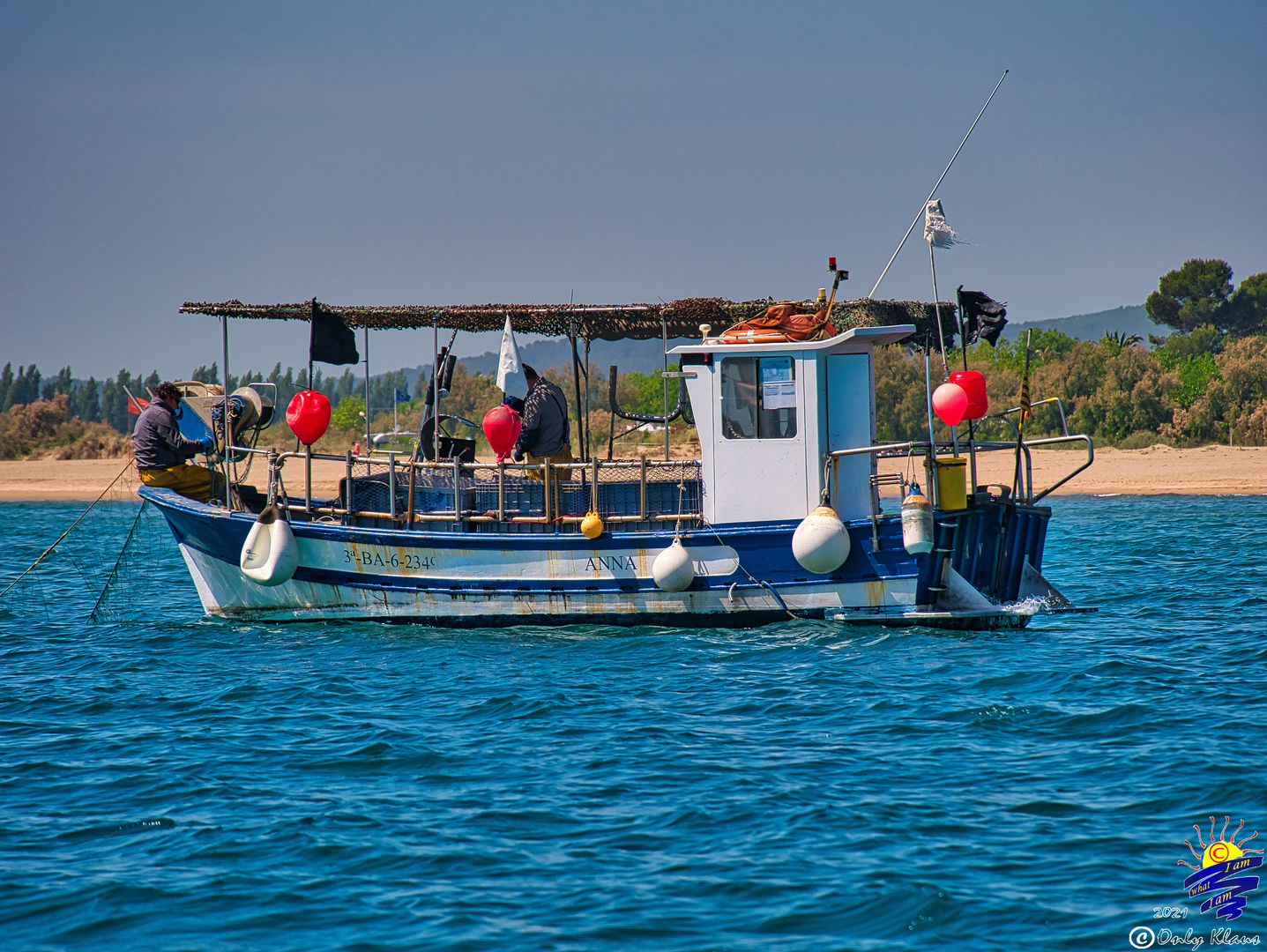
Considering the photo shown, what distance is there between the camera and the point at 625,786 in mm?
8102

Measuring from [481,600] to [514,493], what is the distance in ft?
4.07

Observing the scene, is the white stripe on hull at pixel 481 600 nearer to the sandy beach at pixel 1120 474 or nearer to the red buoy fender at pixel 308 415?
the red buoy fender at pixel 308 415

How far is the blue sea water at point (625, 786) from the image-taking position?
632cm

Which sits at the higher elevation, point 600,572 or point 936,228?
point 936,228

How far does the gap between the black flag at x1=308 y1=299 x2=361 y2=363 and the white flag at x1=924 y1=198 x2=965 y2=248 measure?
6.34m

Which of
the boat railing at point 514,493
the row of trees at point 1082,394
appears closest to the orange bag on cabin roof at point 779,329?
the boat railing at point 514,493

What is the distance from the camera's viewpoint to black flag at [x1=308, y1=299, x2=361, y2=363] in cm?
1349

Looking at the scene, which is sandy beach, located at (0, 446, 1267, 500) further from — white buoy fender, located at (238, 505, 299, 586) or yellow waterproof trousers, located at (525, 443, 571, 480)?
white buoy fender, located at (238, 505, 299, 586)

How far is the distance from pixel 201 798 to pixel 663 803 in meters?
3.14

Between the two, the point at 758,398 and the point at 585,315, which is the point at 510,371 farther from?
the point at 758,398

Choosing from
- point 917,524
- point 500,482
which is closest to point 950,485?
point 917,524

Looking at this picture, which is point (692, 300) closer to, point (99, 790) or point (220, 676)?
point (220, 676)

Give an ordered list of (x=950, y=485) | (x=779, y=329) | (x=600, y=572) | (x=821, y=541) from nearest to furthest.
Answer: (x=821, y=541) < (x=950, y=485) < (x=779, y=329) < (x=600, y=572)

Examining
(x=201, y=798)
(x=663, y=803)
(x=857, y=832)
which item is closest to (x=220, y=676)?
(x=201, y=798)
